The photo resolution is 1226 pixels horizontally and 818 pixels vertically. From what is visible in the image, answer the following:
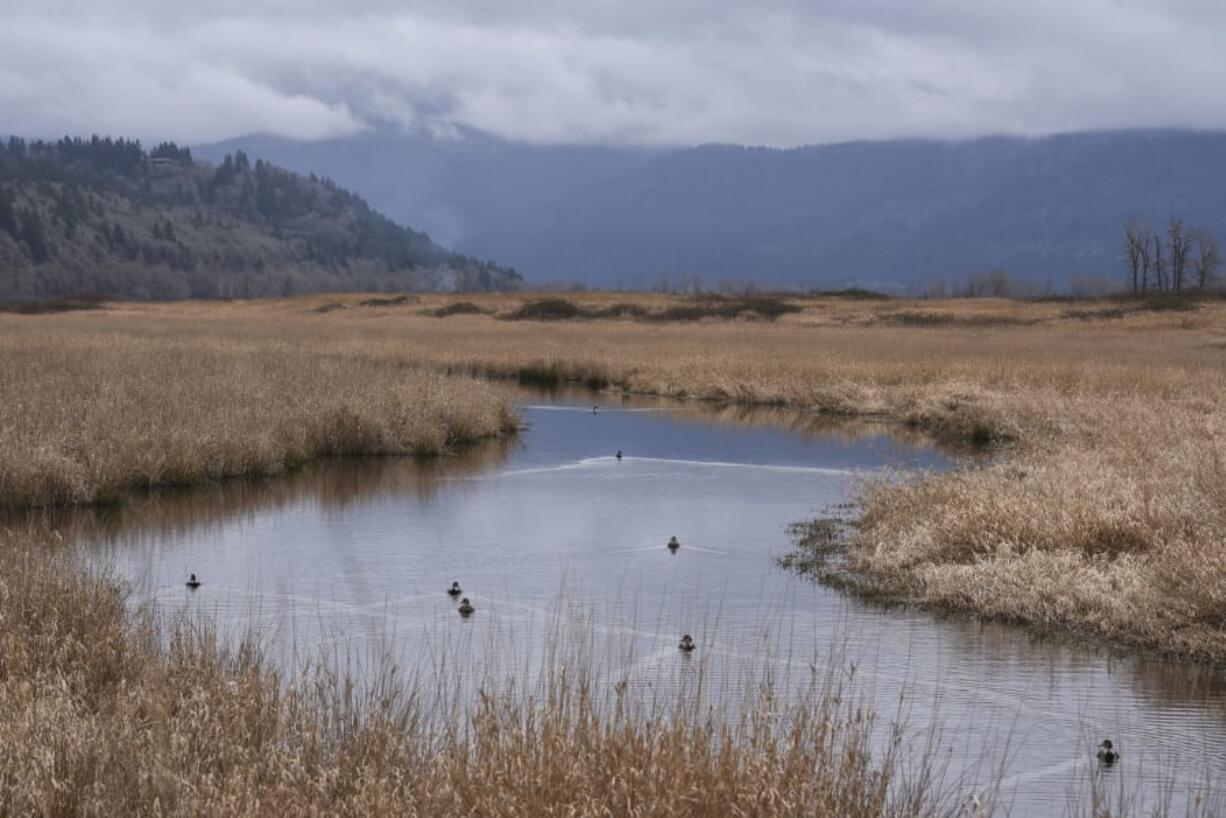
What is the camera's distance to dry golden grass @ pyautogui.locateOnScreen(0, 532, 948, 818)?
7.41 meters

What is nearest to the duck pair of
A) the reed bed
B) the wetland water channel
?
the wetland water channel

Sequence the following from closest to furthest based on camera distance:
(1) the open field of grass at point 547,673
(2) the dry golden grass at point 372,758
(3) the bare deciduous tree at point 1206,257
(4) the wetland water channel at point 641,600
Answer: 1. (2) the dry golden grass at point 372,758
2. (1) the open field of grass at point 547,673
3. (4) the wetland water channel at point 641,600
4. (3) the bare deciduous tree at point 1206,257

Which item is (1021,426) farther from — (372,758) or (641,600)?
(372,758)

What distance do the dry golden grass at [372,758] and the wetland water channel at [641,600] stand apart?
1008 millimetres

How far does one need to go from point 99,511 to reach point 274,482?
4.04 m

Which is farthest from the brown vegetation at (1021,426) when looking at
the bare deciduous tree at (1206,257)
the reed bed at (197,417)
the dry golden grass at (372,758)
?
the bare deciduous tree at (1206,257)

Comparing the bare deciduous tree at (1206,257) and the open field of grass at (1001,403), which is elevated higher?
the bare deciduous tree at (1206,257)

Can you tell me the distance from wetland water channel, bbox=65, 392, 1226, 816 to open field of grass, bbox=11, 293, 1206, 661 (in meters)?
0.86

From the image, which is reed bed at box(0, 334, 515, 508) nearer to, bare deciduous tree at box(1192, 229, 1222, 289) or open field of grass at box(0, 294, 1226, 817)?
open field of grass at box(0, 294, 1226, 817)

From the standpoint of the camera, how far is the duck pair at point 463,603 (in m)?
14.6

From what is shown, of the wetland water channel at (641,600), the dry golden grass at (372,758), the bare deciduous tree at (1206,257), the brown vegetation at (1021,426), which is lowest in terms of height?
the wetland water channel at (641,600)

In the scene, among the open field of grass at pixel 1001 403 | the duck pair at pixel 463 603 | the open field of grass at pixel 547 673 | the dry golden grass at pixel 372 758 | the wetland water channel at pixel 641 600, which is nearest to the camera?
the dry golden grass at pixel 372 758

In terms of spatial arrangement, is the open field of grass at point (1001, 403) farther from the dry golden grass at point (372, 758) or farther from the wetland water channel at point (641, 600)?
the dry golden grass at point (372, 758)

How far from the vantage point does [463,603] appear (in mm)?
14766
